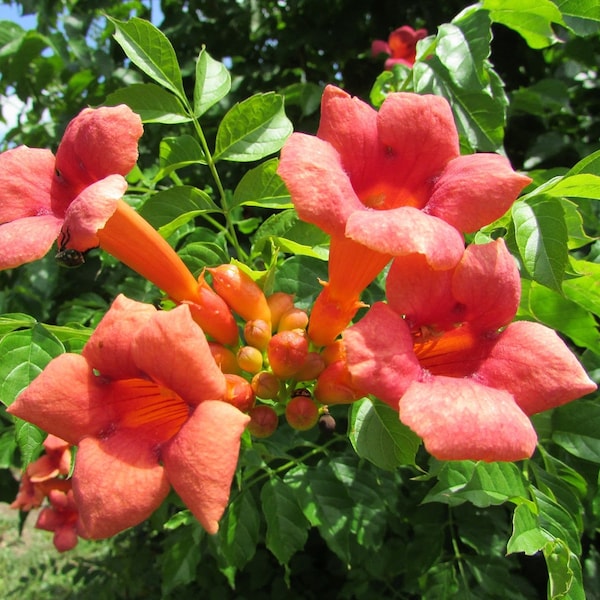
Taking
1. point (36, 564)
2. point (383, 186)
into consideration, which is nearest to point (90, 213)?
point (383, 186)

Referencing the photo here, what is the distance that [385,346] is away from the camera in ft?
4.44

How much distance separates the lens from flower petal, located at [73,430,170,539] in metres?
1.29

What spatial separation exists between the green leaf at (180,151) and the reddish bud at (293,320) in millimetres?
714

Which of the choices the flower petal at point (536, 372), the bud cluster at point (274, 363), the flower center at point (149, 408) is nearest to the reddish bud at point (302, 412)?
the bud cluster at point (274, 363)

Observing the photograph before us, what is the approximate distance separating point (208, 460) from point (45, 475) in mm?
3022

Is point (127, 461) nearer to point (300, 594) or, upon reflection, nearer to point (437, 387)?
point (437, 387)

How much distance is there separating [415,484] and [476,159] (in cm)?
234

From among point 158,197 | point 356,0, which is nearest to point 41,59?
point 356,0

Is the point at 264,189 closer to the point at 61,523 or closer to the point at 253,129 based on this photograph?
the point at 253,129

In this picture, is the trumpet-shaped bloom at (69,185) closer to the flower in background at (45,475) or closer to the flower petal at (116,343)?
the flower petal at (116,343)

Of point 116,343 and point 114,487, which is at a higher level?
point 116,343

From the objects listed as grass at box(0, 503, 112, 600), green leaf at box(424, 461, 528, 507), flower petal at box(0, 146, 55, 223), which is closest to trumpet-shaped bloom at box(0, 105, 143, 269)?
flower petal at box(0, 146, 55, 223)

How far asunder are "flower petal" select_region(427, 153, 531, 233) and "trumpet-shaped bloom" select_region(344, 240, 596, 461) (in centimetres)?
9

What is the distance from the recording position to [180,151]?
2.18 meters
